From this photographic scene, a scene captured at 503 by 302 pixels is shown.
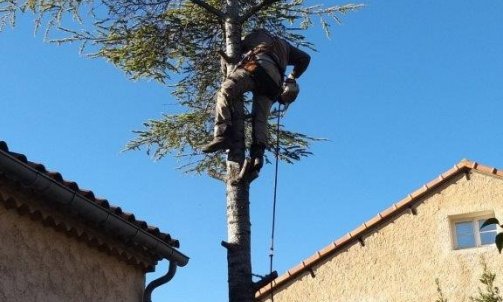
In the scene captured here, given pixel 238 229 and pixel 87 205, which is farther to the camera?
pixel 238 229

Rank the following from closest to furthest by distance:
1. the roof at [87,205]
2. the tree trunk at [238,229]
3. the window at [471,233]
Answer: the roof at [87,205] → the tree trunk at [238,229] → the window at [471,233]

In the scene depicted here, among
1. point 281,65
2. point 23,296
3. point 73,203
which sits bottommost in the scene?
point 23,296

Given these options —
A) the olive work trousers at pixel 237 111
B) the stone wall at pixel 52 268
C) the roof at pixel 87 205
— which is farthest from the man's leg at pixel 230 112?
the stone wall at pixel 52 268

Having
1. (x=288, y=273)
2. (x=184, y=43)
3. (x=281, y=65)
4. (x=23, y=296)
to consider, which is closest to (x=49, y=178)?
(x=23, y=296)

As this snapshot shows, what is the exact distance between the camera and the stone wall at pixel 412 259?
12102mm

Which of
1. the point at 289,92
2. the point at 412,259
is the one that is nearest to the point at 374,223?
the point at 412,259

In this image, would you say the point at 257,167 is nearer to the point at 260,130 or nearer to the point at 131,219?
the point at 260,130

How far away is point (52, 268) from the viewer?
17.9ft

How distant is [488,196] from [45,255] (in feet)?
29.2

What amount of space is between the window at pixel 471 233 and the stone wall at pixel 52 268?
7435 mm

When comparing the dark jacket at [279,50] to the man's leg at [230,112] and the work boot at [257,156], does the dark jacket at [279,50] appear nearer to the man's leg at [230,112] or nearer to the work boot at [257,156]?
the man's leg at [230,112]

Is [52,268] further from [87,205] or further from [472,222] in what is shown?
[472,222]

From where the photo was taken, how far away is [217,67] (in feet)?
30.1

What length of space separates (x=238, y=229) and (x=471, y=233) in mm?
7496
